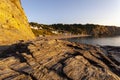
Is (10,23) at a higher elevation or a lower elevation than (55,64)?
lower

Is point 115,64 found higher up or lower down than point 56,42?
lower down

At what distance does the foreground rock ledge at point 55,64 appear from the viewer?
1596 centimetres

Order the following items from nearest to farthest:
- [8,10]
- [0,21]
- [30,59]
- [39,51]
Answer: [30,59]
[39,51]
[0,21]
[8,10]

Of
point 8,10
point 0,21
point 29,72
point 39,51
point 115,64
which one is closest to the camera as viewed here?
point 29,72

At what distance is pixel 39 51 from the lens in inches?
754

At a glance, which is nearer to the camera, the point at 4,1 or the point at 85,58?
the point at 85,58

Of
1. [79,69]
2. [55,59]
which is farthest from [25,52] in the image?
[79,69]

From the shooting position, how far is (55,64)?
690 inches

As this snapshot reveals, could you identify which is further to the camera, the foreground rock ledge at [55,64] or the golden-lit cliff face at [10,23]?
the golden-lit cliff face at [10,23]

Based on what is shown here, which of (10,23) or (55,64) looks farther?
(10,23)

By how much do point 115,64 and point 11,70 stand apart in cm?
960

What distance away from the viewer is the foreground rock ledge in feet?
52.4

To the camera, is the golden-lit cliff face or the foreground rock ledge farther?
the golden-lit cliff face

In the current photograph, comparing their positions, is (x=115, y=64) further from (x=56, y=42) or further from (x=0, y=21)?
(x=0, y=21)
